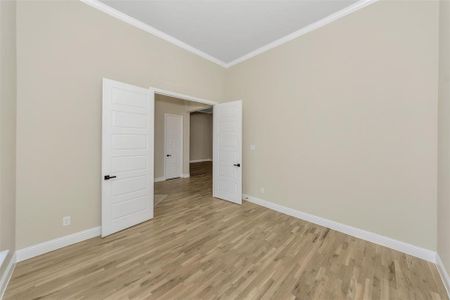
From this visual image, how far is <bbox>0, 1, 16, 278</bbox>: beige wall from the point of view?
167 cm

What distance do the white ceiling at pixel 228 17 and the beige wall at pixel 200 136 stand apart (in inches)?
268

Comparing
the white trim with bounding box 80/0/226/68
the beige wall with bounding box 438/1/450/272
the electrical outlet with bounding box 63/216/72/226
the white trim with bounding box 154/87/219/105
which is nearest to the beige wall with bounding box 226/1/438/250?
the beige wall with bounding box 438/1/450/272

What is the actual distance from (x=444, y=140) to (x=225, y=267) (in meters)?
2.72

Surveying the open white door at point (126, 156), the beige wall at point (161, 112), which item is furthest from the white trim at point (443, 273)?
the beige wall at point (161, 112)

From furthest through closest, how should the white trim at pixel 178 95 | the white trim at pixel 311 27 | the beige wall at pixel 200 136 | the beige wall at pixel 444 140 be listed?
the beige wall at pixel 200 136 → the white trim at pixel 178 95 → the white trim at pixel 311 27 → the beige wall at pixel 444 140

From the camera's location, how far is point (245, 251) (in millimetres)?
2254

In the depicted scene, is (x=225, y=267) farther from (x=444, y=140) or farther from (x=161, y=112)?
(x=161, y=112)

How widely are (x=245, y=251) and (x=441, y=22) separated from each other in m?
3.56

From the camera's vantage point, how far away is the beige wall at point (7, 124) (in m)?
1.67

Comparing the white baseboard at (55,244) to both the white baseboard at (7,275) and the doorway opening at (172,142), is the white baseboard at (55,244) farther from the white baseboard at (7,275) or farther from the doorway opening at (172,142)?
the doorway opening at (172,142)

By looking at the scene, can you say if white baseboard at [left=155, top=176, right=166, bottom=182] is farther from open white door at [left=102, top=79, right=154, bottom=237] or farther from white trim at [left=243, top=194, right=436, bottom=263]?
white trim at [left=243, top=194, right=436, bottom=263]

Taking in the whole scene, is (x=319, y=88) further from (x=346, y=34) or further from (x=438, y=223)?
(x=438, y=223)

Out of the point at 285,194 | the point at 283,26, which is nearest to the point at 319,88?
the point at 283,26

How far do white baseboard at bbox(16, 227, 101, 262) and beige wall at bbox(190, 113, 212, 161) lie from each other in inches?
303
